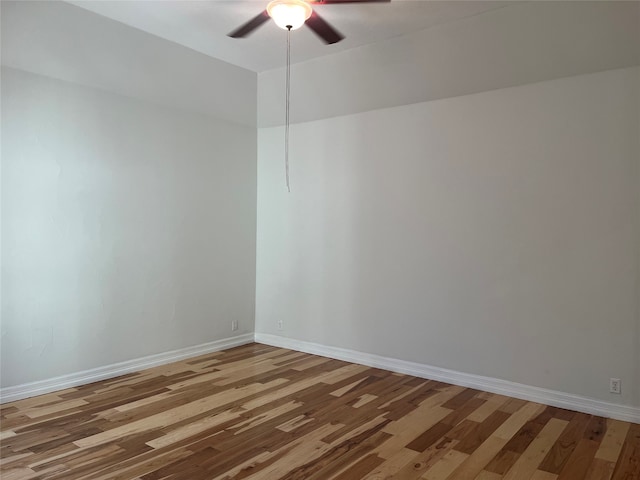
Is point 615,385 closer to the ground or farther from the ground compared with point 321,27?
closer to the ground

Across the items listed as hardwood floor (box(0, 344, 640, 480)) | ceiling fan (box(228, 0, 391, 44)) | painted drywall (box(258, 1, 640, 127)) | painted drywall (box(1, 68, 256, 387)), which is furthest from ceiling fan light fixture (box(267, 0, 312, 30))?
hardwood floor (box(0, 344, 640, 480))

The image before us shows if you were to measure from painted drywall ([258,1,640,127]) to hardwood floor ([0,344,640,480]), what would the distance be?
2572 mm

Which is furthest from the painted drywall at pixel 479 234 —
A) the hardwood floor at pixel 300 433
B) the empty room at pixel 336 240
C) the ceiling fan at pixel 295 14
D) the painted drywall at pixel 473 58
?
the ceiling fan at pixel 295 14

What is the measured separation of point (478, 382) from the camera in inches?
161

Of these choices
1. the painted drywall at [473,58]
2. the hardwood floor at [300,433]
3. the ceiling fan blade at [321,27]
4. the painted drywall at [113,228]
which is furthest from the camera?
the painted drywall at [113,228]

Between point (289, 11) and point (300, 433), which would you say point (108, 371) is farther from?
point (289, 11)

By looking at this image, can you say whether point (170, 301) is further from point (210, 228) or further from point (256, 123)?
point (256, 123)

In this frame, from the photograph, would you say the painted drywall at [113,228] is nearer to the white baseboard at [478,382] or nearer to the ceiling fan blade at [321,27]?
the white baseboard at [478,382]

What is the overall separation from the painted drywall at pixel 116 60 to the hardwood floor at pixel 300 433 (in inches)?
102

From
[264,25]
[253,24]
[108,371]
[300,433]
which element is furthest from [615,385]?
[108,371]

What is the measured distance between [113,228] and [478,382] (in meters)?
3.45

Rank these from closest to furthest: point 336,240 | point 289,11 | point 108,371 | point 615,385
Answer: point 289,11 → point 615,385 → point 108,371 → point 336,240

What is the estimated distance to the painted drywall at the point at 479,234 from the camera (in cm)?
351

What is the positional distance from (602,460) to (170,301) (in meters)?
3.77
